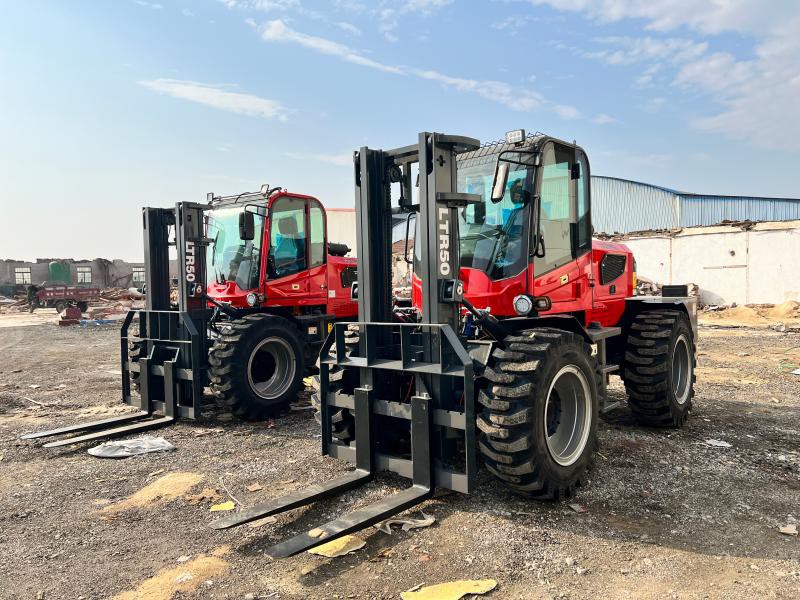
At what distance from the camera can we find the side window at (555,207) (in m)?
5.39

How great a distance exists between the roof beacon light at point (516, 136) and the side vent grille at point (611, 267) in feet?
6.77

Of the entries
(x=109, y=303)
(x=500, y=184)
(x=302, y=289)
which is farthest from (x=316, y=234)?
(x=109, y=303)

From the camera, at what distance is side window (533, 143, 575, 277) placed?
5.39m

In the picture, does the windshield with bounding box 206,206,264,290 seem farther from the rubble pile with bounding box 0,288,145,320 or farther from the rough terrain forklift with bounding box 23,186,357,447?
the rubble pile with bounding box 0,288,145,320

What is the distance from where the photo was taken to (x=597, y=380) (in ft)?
17.0

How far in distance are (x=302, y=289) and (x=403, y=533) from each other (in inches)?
203

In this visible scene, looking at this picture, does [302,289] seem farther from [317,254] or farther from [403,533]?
[403,533]

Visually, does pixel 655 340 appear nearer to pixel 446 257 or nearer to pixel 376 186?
pixel 446 257

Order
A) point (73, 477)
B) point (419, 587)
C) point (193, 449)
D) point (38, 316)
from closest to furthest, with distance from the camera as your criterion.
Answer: point (419, 587) < point (73, 477) < point (193, 449) < point (38, 316)

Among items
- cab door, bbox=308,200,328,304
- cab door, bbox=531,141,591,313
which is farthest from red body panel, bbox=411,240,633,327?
cab door, bbox=308,200,328,304

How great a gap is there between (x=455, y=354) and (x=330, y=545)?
5.20 feet

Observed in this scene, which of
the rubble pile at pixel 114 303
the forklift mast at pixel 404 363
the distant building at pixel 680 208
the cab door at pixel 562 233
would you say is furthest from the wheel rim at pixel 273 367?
the distant building at pixel 680 208

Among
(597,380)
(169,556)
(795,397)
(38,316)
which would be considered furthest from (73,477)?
(38,316)

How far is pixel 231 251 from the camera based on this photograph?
27.7 feet
